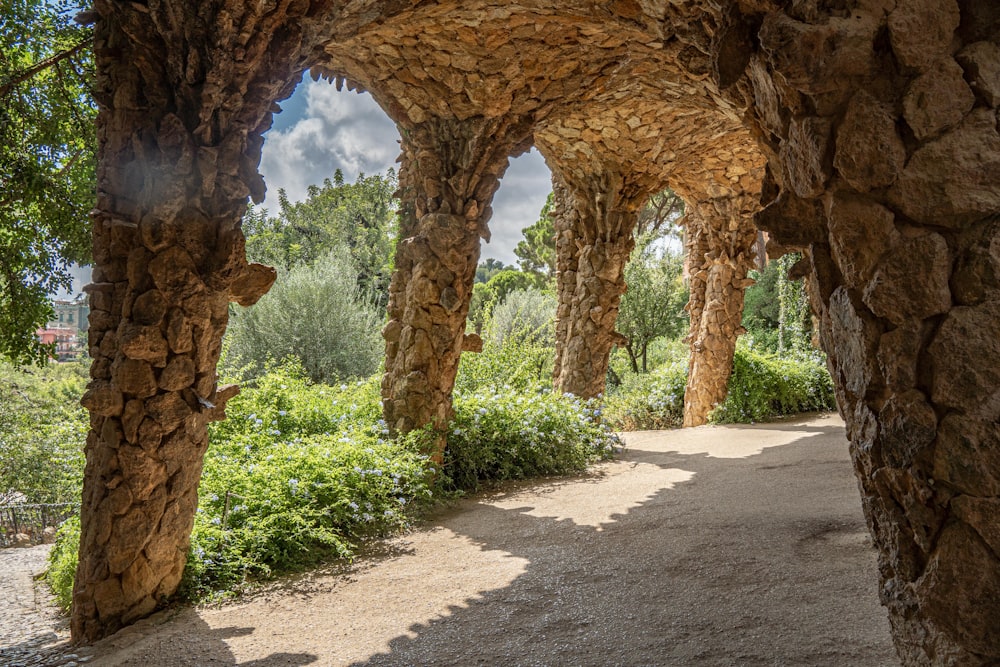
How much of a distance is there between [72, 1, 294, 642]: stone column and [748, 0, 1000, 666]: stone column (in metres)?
2.21

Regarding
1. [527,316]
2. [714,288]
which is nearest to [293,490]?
[714,288]

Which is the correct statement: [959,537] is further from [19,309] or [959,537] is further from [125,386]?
[19,309]

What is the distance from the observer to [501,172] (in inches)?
211

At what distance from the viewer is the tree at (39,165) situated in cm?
309

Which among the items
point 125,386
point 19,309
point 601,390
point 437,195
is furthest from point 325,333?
point 125,386

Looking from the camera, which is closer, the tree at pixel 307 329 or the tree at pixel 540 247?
the tree at pixel 307 329

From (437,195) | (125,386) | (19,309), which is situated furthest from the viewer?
(437,195)

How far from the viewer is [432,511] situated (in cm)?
481

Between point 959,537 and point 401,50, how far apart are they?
4.62m

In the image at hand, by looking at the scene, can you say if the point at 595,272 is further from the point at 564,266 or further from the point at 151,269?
the point at 151,269

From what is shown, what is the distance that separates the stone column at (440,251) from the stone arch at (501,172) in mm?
19

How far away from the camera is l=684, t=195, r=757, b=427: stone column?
9.25 m

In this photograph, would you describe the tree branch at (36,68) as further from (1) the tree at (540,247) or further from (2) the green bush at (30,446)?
(1) the tree at (540,247)

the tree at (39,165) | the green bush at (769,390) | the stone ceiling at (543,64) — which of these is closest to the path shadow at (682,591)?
the stone ceiling at (543,64)
